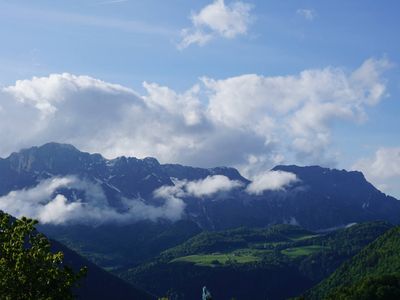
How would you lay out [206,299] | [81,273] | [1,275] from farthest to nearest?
[206,299] < [81,273] < [1,275]

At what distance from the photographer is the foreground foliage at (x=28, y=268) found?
150 ft

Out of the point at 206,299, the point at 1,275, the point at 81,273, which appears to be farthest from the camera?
the point at 206,299

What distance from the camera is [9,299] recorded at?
1789 inches

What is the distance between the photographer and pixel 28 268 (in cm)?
4600

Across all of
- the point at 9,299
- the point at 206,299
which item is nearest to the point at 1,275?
the point at 9,299

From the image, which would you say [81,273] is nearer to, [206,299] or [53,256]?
[53,256]

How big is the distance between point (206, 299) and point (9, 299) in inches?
934

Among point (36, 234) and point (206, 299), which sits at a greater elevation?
point (36, 234)

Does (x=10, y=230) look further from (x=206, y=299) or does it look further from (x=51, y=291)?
(x=206, y=299)

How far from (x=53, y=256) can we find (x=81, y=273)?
313 centimetres

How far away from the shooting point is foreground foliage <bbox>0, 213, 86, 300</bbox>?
4559 cm

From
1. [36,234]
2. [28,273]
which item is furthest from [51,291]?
[36,234]

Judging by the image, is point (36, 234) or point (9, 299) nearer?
point (9, 299)

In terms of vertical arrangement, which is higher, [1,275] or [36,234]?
[36,234]
